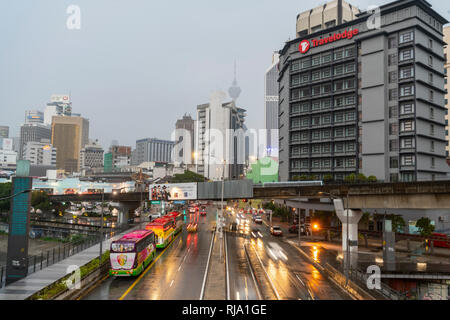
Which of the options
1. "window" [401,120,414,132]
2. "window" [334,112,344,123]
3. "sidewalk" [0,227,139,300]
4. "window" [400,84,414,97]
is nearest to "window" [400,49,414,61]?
"window" [400,84,414,97]

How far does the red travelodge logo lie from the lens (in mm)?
79188

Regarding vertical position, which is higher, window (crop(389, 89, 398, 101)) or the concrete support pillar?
window (crop(389, 89, 398, 101))

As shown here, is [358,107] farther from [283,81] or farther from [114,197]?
[114,197]

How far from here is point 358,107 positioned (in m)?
78.4

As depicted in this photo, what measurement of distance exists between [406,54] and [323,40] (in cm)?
2106

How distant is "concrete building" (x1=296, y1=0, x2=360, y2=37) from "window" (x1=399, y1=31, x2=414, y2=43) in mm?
27263

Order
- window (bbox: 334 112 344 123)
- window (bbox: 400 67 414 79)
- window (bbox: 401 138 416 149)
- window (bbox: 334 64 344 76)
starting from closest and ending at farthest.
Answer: window (bbox: 401 138 416 149) → window (bbox: 400 67 414 79) → window (bbox: 334 112 344 123) → window (bbox: 334 64 344 76)

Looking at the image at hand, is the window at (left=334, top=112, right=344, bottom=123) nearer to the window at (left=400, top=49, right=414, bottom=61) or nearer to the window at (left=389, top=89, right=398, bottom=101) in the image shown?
the window at (left=389, top=89, right=398, bottom=101)

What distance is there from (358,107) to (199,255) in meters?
55.6

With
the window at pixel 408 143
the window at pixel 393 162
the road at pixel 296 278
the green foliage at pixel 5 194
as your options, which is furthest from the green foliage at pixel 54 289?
the green foliage at pixel 5 194

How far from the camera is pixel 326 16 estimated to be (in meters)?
98.1

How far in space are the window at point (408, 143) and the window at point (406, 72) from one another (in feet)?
43.1

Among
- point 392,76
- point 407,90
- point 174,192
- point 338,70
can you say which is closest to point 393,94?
point 407,90
